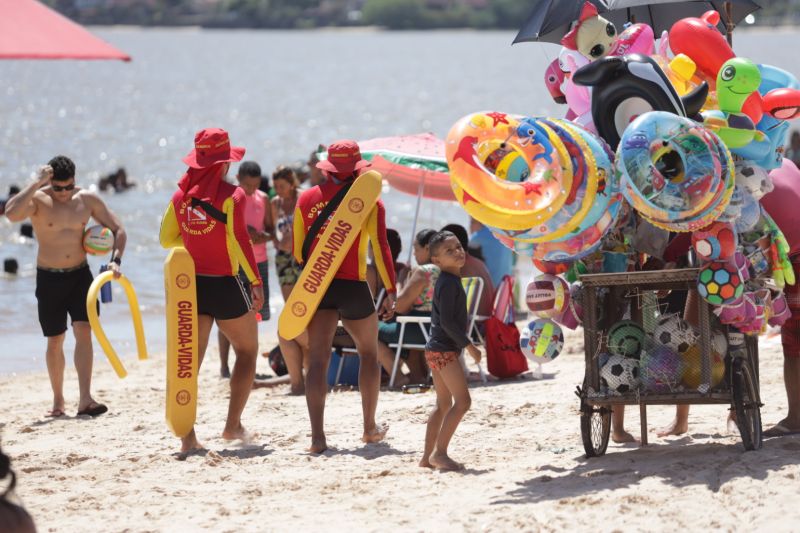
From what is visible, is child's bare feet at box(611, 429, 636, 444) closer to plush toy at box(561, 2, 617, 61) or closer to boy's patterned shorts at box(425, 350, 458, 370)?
boy's patterned shorts at box(425, 350, 458, 370)

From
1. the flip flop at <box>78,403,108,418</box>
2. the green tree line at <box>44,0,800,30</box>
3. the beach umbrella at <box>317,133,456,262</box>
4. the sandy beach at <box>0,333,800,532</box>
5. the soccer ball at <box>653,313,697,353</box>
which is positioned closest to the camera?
the sandy beach at <box>0,333,800,532</box>

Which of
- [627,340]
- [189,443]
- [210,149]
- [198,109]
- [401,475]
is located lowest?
[401,475]

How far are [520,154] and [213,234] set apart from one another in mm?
1767

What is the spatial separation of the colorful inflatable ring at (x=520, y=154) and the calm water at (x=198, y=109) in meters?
2.26

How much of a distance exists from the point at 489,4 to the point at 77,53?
377 feet

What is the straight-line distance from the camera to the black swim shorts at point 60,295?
8547 millimetres

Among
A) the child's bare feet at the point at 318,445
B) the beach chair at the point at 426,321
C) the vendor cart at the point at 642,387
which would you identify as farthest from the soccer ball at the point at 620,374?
the beach chair at the point at 426,321

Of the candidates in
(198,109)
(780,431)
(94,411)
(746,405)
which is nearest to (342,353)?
(94,411)

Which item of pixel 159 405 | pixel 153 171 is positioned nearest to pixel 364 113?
pixel 153 171

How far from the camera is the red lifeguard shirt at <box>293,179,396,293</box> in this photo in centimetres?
736

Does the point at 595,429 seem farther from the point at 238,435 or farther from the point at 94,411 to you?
the point at 94,411

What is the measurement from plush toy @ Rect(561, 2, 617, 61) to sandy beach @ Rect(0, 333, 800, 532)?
204 cm

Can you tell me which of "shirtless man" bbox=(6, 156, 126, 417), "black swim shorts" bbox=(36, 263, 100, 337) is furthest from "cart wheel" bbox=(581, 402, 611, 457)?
"black swim shorts" bbox=(36, 263, 100, 337)

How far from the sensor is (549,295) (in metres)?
6.73
